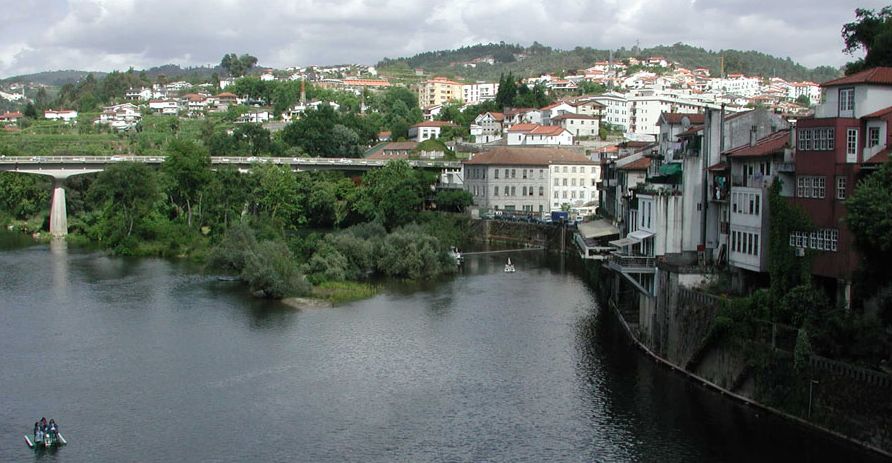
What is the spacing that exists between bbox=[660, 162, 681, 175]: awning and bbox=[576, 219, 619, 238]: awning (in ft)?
36.7

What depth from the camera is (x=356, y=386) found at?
3441cm

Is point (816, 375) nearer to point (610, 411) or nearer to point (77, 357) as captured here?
point (610, 411)

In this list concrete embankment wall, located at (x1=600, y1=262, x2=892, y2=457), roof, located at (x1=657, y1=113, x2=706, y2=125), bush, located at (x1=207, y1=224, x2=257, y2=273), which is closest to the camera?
concrete embankment wall, located at (x1=600, y1=262, x2=892, y2=457)

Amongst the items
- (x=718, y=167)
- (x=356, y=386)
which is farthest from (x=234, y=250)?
(x=718, y=167)

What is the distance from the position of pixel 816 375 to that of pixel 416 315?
73.3 ft

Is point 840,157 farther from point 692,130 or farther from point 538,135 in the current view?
point 538,135

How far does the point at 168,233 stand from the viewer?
245ft

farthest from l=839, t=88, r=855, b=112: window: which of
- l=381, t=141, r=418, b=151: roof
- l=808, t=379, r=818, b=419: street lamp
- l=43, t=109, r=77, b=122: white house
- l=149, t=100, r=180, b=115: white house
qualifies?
l=149, t=100, r=180, b=115: white house

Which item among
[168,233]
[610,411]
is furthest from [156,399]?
[168,233]

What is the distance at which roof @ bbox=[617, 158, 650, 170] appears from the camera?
51844 millimetres

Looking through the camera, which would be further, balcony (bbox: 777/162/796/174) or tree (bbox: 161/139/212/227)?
tree (bbox: 161/139/212/227)

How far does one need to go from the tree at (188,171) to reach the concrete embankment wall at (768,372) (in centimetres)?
4892

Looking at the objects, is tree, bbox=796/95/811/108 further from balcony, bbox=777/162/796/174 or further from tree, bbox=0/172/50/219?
balcony, bbox=777/162/796/174

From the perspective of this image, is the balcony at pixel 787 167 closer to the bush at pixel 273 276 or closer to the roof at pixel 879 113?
the roof at pixel 879 113
